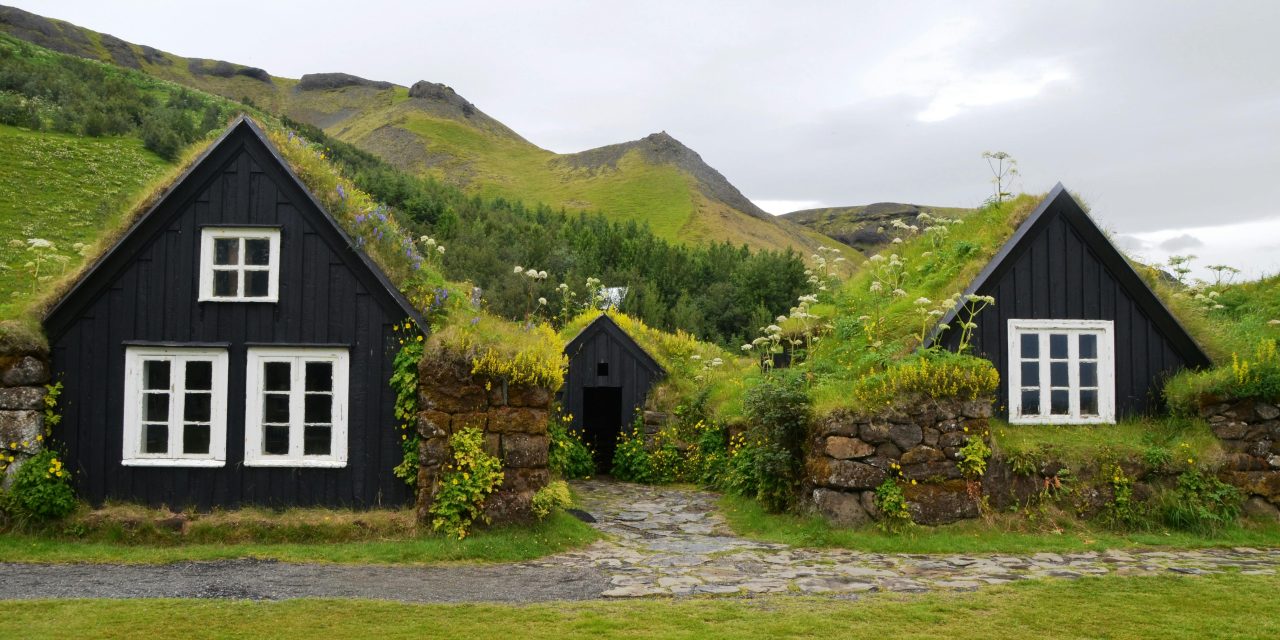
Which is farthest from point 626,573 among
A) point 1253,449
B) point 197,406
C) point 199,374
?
point 1253,449

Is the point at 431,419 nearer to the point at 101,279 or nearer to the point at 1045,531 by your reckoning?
the point at 101,279

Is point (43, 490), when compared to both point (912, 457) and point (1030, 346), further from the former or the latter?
point (1030, 346)

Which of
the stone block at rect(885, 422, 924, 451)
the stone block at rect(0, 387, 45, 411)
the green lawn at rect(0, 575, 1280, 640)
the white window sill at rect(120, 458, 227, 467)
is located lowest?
the green lawn at rect(0, 575, 1280, 640)

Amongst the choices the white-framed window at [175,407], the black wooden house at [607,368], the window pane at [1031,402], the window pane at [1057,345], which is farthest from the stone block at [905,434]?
the white-framed window at [175,407]

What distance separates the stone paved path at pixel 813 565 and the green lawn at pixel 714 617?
0.61 meters

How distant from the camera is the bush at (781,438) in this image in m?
13.4

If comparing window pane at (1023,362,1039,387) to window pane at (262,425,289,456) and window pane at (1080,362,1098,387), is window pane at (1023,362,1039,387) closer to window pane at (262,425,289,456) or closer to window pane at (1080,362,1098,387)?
window pane at (1080,362,1098,387)

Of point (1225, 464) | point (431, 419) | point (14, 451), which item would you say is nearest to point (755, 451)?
point (431, 419)

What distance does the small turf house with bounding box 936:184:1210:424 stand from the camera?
550 inches

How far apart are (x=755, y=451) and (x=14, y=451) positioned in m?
10.3

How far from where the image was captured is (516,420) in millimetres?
11656

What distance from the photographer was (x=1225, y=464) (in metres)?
12.9

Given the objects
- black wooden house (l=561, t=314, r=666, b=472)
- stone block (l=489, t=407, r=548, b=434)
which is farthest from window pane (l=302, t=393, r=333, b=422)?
black wooden house (l=561, t=314, r=666, b=472)

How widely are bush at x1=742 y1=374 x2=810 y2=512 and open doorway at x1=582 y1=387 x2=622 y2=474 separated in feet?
29.1
